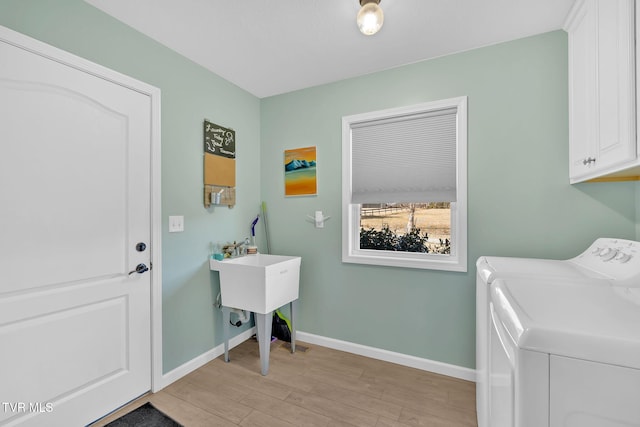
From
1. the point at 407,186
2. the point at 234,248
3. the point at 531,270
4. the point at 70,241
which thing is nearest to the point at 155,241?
the point at 70,241

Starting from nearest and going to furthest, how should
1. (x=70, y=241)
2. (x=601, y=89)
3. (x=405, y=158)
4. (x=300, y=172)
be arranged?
1. (x=601, y=89)
2. (x=70, y=241)
3. (x=405, y=158)
4. (x=300, y=172)

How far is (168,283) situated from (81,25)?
1.65 meters

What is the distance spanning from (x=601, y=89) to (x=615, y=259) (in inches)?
32.4

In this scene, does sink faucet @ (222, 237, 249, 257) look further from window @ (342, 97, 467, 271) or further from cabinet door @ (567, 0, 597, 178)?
cabinet door @ (567, 0, 597, 178)

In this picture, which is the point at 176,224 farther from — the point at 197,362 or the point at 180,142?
the point at 197,362

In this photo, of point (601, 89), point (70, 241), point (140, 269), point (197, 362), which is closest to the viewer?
point (601, 89)

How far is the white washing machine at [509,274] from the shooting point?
1.23 m

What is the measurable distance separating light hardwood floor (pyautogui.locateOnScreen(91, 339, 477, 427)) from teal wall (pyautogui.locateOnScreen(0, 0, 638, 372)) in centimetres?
20

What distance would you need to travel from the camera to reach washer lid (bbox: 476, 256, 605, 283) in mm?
1254

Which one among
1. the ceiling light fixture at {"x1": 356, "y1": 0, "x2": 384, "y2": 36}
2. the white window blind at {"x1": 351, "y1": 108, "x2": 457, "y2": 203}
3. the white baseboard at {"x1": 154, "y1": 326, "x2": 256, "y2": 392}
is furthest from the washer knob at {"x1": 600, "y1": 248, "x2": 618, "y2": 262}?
the white baseboard at {"x1": 154, "y1": 326, "x2": 256, "y2": 392}

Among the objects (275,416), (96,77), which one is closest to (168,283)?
(275,416)

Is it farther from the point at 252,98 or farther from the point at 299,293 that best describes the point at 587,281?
the point at 252,98

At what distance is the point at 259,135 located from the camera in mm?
2902

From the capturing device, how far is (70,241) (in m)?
1.52
